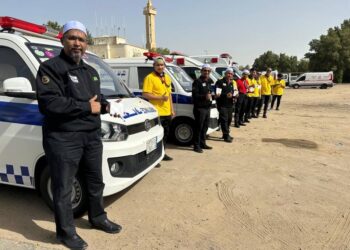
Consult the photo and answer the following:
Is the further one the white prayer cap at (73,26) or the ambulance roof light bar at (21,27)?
the ambulance roof light bar at (21,27)

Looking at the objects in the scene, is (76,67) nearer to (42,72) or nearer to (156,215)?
(42,72)

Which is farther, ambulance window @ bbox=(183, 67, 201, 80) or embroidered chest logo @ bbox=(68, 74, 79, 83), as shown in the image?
ambulance window @ bbox=(183, 67, 201, 80)

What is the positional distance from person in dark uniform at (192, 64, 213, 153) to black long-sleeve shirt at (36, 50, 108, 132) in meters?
3.98

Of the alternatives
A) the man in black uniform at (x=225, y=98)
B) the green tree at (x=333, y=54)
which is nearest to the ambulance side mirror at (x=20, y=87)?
the man in black uniform at (x=225, y=98)

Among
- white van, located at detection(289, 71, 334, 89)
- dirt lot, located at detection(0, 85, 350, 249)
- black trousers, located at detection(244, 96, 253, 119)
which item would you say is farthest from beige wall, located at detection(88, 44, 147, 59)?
dirt lot, located at detection(0, 85, 350, 249)

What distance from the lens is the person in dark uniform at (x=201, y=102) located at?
697cm

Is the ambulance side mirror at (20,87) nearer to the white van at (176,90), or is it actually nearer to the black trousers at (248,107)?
the white van at (176,90)

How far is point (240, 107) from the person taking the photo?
10914 mm

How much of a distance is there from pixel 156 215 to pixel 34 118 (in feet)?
6.16

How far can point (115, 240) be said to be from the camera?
3.53 m

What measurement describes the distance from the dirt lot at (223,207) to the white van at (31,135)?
0.48 m

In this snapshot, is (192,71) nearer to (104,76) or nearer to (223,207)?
(104,76)

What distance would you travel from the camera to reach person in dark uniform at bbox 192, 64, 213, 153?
6969mm

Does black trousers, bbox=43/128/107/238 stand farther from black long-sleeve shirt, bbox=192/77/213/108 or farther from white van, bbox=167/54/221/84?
white van, bbox=167/54/221/84
